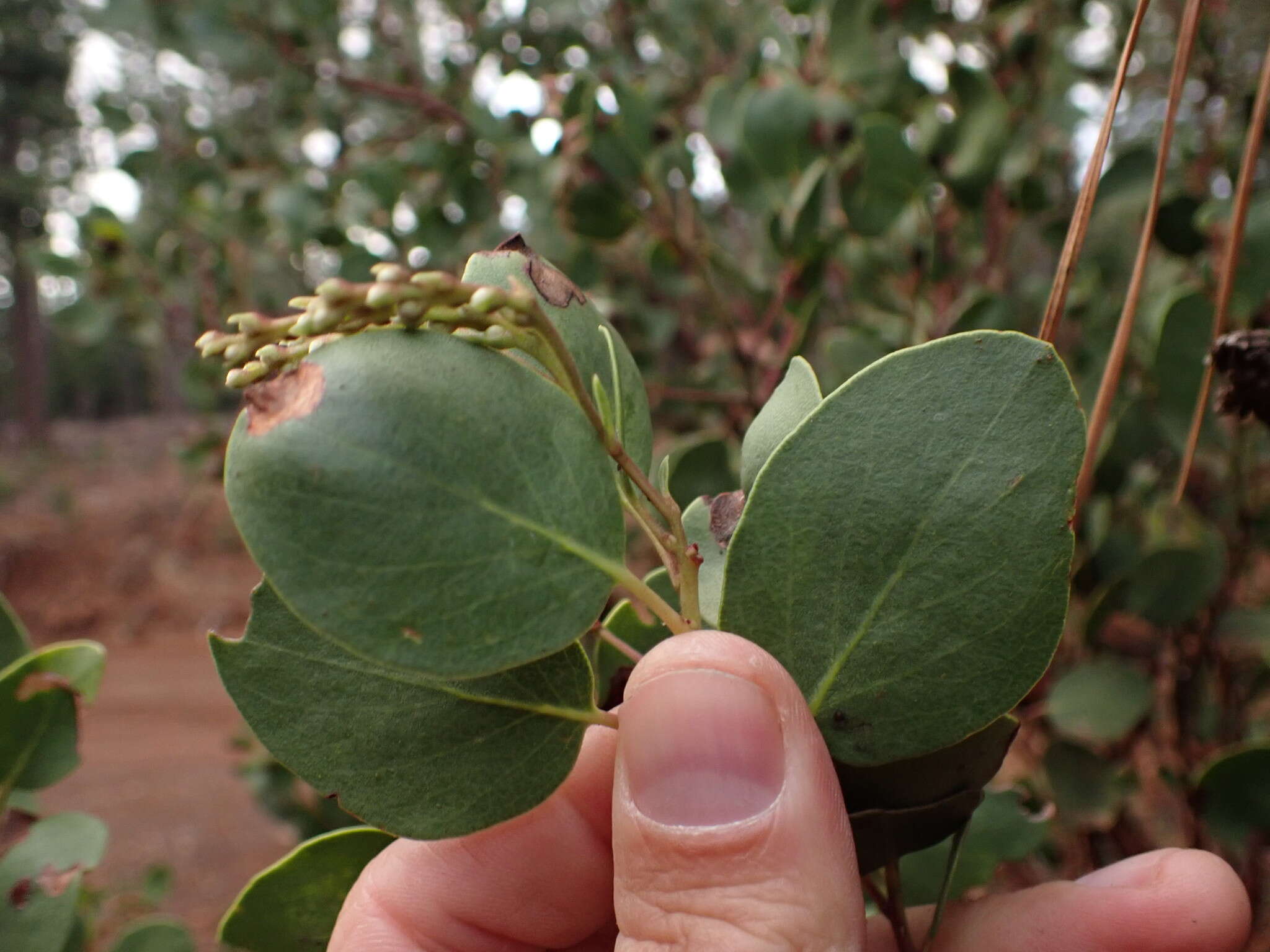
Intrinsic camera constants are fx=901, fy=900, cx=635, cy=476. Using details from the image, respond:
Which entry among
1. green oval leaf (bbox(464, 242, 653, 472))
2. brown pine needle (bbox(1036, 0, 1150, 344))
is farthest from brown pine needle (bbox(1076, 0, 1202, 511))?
green oval leaf (bbox(464, 242, 653, 472))

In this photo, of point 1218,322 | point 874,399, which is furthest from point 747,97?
point 874,399

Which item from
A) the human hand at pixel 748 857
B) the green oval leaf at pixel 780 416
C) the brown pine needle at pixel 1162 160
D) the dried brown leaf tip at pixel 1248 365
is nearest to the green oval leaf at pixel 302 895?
the human hand at pixel 748 857

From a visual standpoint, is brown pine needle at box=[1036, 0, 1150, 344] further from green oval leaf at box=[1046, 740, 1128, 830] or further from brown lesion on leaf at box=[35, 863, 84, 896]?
brown lesion on leaf at box=[35, 863, 84, 896]

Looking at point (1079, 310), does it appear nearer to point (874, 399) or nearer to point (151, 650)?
point (874, 399)

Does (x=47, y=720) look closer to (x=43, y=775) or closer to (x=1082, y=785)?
(x=43, y=775)

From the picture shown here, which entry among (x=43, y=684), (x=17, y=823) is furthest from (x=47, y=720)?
(x=17, y=823)

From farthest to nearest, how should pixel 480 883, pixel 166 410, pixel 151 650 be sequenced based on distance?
pixel 166 410
pixel 151 650
pixel 480 883
